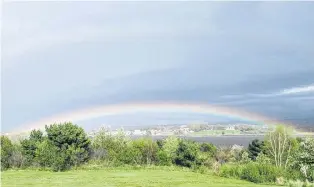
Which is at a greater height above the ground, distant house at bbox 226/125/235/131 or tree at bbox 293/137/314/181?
distant house at bbox 226/125/235/131

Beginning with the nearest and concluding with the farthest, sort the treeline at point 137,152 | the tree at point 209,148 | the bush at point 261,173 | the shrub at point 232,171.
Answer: the bush at point 261,173 → the shrub at point 232,171 → the treeline at point 137,152 → the tree at point 209,148

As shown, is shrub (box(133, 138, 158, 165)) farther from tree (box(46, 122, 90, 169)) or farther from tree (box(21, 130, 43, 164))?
tree (box(21, 130, 43, 164))

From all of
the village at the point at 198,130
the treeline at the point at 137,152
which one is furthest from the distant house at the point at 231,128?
the treeline at the point at 137,152

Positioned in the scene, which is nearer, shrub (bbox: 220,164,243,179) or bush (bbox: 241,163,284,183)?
bush (bbox: 241,163,284,183)

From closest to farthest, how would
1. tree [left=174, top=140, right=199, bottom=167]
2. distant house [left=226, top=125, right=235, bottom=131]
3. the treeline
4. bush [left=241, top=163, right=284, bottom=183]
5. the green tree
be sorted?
bush [left=241, top=163, right=284, bottom=183] → the treeline → distant house [left=226, top=125, right=235, bottom=131] → the green tree → tree [left=174, top=140, right=199, bottom=167]

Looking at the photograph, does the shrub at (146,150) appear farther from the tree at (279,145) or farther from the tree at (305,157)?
the tree at (305,157)

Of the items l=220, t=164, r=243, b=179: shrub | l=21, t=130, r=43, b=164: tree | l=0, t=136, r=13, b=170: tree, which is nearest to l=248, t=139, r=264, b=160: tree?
l=220, t=164, r=243, b=179: shrub

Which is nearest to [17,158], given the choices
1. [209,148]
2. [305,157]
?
[209,148]
